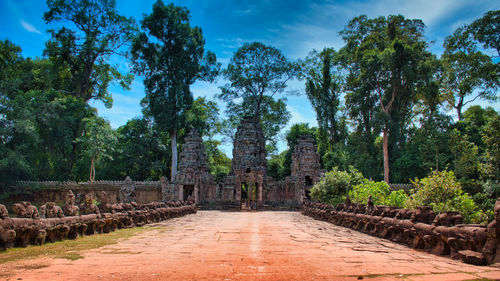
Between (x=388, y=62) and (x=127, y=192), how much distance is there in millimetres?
26739

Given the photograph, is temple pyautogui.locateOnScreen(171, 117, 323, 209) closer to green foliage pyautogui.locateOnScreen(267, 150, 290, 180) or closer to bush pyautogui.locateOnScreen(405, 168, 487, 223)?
green foliage pyautogui.locateOnScreen(267, 150, 290, 180)

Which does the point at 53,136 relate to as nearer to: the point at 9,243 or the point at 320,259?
the point at 9,243

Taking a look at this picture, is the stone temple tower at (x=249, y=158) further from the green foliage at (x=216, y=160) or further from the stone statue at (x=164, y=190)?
the green foliage at (x=216, y=160)

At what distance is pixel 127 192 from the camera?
29891mm

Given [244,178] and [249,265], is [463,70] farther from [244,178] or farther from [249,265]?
[249,265]

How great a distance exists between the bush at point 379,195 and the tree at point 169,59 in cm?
2143

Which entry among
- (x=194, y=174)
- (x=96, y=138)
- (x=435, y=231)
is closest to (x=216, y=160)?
(x=194, y=174)

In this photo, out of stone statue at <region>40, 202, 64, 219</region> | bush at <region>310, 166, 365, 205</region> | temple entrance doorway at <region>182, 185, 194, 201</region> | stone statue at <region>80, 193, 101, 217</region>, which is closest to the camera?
stone statue at <region>40, 202, 64, 219</region>

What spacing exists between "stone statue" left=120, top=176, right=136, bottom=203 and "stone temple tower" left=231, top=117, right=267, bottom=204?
9.50m

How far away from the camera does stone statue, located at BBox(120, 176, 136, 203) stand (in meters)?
29.7

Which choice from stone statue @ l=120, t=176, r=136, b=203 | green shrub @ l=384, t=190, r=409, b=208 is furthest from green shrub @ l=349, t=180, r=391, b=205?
stone statue @ l=120, t=176, r=136, b=203

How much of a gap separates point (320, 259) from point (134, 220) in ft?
26.0

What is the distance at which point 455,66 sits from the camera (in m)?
33.0

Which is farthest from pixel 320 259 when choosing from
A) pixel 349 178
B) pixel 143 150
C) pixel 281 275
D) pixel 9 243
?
pixel 143 150
